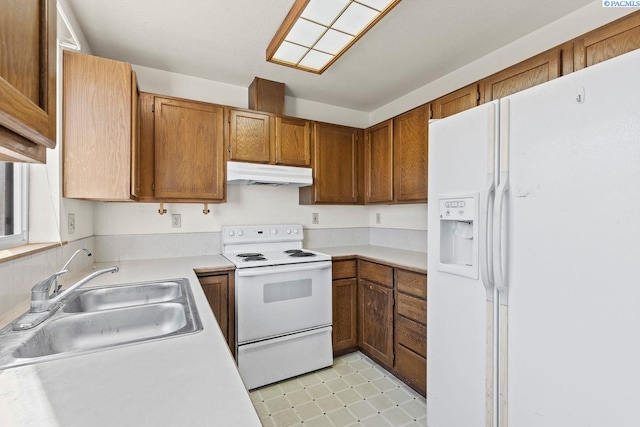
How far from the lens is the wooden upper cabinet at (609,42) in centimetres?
131

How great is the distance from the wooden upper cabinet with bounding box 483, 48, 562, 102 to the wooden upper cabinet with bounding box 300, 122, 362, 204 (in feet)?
4.32

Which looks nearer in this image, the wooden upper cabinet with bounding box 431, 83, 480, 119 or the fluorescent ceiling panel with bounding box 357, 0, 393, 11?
the fluorescent ceiling panel with bounding box 357, 0, 393, 11

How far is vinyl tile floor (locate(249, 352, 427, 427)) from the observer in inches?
72.5

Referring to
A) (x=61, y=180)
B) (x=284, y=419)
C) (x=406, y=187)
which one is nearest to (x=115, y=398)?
(x=61, y=180)

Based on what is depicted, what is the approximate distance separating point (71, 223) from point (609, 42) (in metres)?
2.97

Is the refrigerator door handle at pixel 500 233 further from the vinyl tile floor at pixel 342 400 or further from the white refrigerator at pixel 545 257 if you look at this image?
the vinyl tile floor at pixel 342 400

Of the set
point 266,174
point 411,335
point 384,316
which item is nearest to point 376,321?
point 384,316

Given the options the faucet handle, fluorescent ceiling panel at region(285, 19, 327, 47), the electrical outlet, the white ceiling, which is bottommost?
the faucet handle

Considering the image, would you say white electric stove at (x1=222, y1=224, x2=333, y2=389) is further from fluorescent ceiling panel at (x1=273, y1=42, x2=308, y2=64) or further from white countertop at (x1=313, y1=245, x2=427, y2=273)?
fluorescent ceiling panel at (x1=273, y1=42, x2=308, y2=64)

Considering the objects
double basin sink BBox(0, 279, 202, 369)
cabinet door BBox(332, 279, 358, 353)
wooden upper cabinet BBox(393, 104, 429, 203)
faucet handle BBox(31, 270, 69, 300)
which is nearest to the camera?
double basin sink BBox(0, 279, 202, 369)

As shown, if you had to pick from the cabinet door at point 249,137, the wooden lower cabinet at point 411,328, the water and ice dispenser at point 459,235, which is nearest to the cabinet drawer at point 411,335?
the wooden lower cabinet at point 411,328

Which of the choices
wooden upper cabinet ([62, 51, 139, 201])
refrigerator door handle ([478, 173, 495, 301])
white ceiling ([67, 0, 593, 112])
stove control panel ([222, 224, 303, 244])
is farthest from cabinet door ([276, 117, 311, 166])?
refrigerator door handle ([478, 173, 495, 301])

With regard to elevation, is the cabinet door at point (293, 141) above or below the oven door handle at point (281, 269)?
above

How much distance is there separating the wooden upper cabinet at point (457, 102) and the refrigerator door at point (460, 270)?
596 mm
